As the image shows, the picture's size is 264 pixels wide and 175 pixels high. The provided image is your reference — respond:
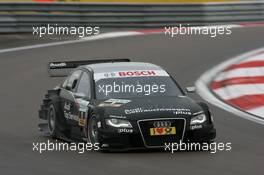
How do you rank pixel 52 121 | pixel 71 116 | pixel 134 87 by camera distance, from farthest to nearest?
pixel 52 121 → pixel 71 116 → pixel 134 87

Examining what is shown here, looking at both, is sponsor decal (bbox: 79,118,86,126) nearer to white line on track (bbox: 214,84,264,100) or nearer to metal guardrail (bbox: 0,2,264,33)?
white line on track (bbox: 214,84,264,100)

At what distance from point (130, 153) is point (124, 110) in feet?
1.79

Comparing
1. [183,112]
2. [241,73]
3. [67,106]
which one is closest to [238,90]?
[241,73]

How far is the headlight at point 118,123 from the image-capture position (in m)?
11.2

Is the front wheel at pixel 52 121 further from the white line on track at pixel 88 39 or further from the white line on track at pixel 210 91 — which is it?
the white line on track at pixel 88 39

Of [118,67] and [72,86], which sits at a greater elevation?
[118,67]

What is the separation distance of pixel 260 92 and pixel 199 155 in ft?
18.6

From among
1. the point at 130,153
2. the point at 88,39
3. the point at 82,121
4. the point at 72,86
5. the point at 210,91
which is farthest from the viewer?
the point at 88,39

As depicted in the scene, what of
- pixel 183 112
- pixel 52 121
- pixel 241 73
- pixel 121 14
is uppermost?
pixel 183 112

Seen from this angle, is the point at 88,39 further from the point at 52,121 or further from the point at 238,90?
the point at 52,121

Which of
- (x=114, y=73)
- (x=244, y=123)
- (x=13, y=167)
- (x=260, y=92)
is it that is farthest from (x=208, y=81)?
(x=13, y=167)

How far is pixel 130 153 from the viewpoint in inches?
444

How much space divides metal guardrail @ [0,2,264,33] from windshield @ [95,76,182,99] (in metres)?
13.0

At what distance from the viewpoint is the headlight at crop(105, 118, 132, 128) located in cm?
1121
